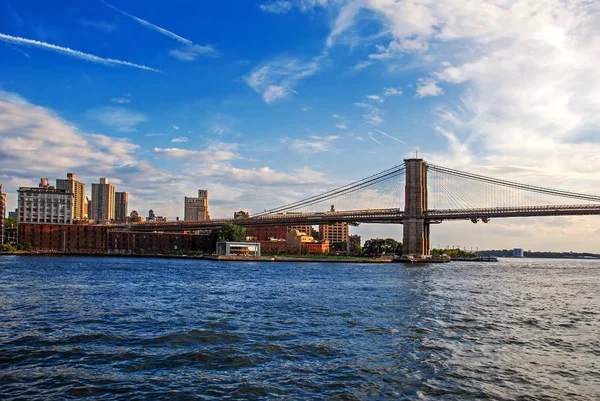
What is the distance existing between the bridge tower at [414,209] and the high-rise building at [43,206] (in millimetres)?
94660

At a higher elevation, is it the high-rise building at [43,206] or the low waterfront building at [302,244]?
the high-rise building at [43,206]

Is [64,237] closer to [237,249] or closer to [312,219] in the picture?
[237,249]

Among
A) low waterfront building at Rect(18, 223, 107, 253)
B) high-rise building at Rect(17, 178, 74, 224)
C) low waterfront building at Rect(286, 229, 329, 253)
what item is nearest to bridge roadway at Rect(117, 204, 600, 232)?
low waterfront building at Rect(18, 223, 107, 253)

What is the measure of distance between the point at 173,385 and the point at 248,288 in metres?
24.6

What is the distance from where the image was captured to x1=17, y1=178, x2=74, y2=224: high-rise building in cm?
14138

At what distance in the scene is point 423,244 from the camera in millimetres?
98438

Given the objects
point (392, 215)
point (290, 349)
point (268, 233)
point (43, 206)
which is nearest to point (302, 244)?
point (268, 233)

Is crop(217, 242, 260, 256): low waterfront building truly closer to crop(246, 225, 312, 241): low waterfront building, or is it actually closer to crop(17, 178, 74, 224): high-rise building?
crop(246, 225, 312, 241): low waterfront building

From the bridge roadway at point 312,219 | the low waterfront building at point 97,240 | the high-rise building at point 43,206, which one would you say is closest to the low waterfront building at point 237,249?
the bridge roadway at point 312,219

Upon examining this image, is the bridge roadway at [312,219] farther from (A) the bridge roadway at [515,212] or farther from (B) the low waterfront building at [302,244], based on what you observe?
(B) the low waterfront building at [302,244]

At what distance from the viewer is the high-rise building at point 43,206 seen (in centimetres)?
14138

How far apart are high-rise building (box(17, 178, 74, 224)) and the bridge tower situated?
94660 mm

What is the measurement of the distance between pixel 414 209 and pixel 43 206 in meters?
101

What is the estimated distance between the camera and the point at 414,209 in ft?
316
